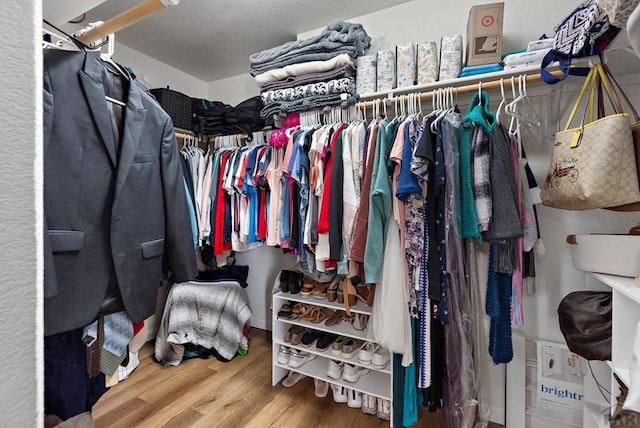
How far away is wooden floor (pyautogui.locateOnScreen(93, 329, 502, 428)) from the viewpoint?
1.45 meters

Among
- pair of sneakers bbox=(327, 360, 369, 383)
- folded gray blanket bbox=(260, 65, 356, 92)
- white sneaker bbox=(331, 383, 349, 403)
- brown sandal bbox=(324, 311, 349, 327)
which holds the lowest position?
white sneaker bbox=(331, 383, 349, 403)

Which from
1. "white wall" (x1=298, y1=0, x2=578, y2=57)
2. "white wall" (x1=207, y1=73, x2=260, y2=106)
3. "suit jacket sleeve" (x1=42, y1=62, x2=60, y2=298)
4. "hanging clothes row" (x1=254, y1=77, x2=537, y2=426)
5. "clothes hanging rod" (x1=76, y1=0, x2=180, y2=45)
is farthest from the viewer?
"white wall" (x1=207, y1=73, x2=260, y2=106)

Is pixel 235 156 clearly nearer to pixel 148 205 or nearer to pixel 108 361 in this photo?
pixel 148 205

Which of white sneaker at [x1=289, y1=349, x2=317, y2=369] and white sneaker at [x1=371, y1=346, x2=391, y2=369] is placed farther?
white sneaker at [x1=289, y1=349, x2=317, y2=369]

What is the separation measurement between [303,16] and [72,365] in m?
2.07

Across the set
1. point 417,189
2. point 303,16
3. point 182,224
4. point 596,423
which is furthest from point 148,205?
point 596,423

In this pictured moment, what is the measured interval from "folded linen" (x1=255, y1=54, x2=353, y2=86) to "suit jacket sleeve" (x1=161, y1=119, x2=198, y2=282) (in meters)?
0.88

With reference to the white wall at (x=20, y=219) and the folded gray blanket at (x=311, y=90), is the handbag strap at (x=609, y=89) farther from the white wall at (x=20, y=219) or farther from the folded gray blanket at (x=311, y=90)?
the white wall at (x=20, y=219)

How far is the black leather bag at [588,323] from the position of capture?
972 mm

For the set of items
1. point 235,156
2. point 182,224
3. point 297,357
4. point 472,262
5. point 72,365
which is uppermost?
point 235,156

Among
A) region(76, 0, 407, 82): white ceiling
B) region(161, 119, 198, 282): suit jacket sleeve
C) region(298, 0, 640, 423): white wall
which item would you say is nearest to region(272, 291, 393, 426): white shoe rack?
region(298, 0, 640, 423): white wall

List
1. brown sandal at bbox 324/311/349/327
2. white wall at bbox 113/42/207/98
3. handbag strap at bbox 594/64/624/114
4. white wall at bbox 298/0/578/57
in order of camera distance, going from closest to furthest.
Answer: handbag strap at bbox 594/64/624/114 → white wall at bbox 298/0/578/57 → brown sandal at bbox 324/311/349/327 → white wall at bbox 113/42/207/98

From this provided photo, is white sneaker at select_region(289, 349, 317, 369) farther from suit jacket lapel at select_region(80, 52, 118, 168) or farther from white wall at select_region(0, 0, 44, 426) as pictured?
white wall at select_region(0, 0, 44, 426)

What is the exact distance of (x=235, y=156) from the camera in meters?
1.76
